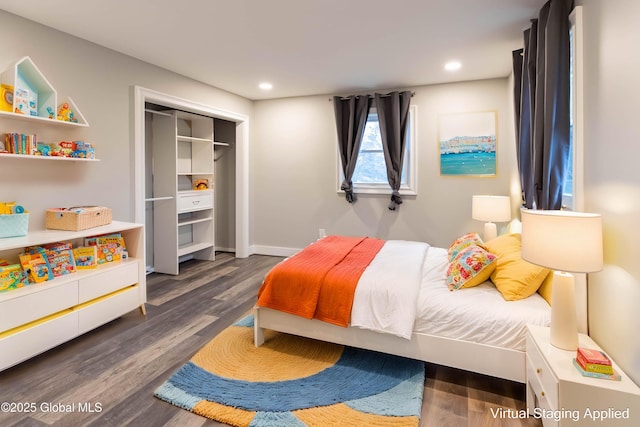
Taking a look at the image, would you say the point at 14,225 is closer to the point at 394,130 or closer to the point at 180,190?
the point at 180,190

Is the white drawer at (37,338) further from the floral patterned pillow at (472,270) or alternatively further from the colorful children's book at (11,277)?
the floral patterned pillow at (472,270)

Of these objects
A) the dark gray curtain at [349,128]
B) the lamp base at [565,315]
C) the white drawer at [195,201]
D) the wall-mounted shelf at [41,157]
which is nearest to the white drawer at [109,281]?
the wall-mounted shelf at [41,157]

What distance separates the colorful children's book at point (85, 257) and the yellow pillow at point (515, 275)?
122 inches

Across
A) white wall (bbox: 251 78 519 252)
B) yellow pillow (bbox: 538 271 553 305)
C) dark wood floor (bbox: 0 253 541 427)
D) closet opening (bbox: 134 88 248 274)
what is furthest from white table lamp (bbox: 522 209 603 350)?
closet opening (bbox: 134 88 248 274)

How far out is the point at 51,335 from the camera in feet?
7.61

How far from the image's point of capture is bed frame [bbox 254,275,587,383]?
74.0 inches

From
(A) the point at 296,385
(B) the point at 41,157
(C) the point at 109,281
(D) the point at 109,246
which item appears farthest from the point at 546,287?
(B) the point at 41,157

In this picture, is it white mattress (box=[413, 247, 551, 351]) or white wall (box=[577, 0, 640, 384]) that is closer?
white wall (box=[577, 0, 640, 384])

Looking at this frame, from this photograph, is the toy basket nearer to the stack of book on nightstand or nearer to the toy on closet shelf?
the toy on closet shelf

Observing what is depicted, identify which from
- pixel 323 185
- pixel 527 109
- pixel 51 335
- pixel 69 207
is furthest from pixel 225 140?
pixel 527 109

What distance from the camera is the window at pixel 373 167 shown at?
4551 mm

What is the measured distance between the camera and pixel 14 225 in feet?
7.69

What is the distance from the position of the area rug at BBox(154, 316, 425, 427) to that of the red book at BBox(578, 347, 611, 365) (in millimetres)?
846

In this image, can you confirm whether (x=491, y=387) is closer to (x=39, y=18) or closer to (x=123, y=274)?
(x=123, y=274)
